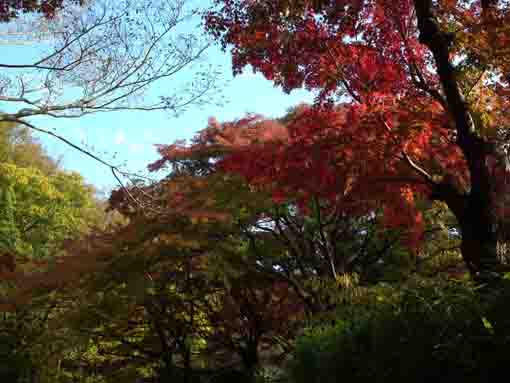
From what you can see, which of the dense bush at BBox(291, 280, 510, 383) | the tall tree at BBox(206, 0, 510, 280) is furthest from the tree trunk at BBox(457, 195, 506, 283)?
the dense bush at BBox(291, 280, 510, 383)

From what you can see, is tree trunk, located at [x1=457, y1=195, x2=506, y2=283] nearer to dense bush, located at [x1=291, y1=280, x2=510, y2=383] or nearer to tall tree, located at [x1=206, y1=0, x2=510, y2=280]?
tall tree, located at [x1=206, y1=0, x2=510, y2=280]

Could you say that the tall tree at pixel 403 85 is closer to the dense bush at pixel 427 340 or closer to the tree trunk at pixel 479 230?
the tree trunk at pixel 479 230

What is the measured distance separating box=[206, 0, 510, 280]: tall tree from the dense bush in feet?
8.27

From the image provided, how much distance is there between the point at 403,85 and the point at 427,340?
15.0 ft

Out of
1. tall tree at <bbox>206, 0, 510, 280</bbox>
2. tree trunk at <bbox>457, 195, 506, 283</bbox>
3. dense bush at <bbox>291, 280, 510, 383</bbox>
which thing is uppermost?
tall tree at <bbox>206, 0, 510, 280</bbox>

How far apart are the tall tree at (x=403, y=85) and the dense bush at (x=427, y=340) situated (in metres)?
2.52

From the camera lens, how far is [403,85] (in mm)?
6723

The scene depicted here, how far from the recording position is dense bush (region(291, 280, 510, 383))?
8.75ft

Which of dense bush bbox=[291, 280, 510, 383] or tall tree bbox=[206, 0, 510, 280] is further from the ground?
tall tree bbox=[206, 0, 510, 280]

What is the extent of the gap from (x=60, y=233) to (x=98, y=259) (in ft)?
38.3

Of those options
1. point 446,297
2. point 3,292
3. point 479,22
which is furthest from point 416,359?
point 3,292

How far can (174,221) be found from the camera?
9125 mm

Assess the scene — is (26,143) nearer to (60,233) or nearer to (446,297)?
(60,233)

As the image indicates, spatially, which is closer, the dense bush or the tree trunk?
the dense bush
